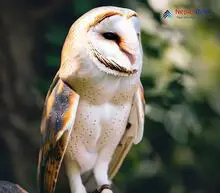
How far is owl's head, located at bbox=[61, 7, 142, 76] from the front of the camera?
206 centimetres

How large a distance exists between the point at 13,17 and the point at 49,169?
4.51ft

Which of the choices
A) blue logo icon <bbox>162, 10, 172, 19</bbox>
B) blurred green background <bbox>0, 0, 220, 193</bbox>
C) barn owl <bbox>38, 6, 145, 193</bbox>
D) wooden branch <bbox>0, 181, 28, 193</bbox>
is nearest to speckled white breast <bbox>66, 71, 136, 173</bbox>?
barn owl <bbox>38, 6, 145, 193</bbox>

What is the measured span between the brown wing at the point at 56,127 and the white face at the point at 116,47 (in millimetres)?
111

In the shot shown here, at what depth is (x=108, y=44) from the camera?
207 cm

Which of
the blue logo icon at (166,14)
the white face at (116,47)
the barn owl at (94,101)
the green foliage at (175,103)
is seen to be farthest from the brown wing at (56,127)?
the blue logo icon at (166,14)

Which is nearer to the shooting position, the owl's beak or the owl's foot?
the owl's beak

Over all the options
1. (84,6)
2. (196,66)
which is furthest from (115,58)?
(196,66)

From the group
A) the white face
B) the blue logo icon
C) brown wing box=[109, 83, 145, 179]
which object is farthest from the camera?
the blue logo icon

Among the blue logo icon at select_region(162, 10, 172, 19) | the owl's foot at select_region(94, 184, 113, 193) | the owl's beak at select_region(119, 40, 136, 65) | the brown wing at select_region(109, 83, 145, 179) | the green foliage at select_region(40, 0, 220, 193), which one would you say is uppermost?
the owl's beak at select_region(119, 40, 136, 65)

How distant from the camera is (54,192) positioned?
217cm

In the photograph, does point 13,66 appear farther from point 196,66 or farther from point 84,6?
point 196,66

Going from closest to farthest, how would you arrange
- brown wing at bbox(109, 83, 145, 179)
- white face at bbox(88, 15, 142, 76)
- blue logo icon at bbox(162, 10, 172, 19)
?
white face at bbox(88, 15, 142, 76) → brown wing at bbox(109, 83, 145, 179) → blue logo icon at bbox(162, 10, 172, 19)

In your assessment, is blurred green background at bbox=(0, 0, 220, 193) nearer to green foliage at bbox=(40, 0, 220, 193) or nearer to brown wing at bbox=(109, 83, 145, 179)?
green foliage at bbox=(40, 0, 220, 193)

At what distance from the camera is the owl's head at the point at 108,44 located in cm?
206
